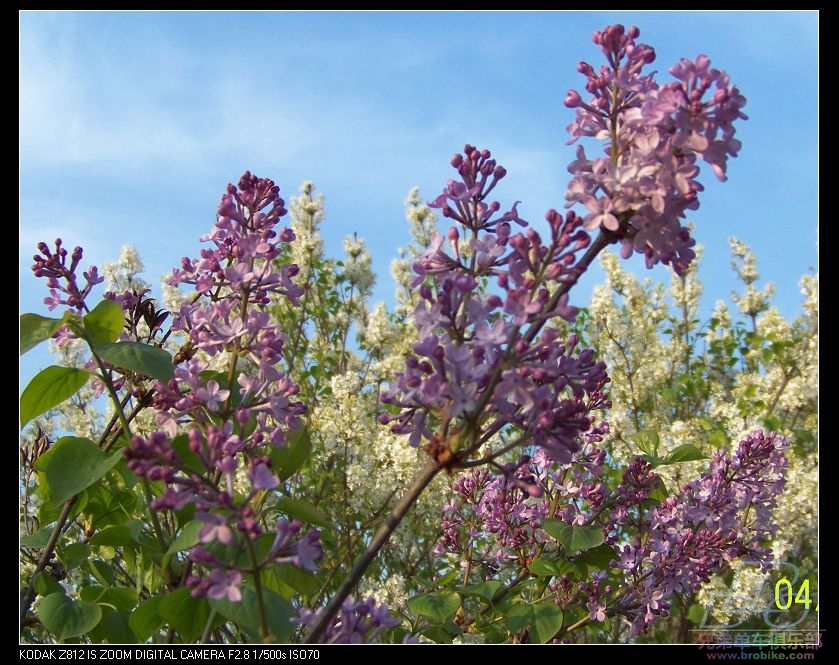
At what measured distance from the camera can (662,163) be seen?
147 cm

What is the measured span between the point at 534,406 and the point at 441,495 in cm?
354

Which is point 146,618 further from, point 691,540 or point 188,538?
point 691,540

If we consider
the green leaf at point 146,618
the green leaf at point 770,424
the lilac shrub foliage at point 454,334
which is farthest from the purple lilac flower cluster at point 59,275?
the green leaf at point 770,424

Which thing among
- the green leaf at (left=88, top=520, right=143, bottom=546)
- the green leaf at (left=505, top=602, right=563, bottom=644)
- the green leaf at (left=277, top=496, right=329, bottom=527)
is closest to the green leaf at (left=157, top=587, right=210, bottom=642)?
the green leaf at (left=277, top=496, right=329, bottom=527)

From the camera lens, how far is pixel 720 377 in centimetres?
759

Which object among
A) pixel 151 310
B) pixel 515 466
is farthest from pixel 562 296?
pixel 151 310

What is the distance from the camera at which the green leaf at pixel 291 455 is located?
1767 millimetres

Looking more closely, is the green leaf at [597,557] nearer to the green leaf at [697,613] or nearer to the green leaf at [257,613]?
the green leaf at [257,613]

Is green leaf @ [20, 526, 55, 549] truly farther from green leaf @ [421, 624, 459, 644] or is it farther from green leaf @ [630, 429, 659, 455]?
green leaf @ [630, 429, 659, 455]

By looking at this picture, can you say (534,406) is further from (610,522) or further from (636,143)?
(610,522)

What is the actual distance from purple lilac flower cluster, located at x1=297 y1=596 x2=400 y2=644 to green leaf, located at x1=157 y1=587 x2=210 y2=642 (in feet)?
0.80

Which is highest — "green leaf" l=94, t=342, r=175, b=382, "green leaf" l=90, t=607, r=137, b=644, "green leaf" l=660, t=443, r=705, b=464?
"green leaf" l=94, t=342, r=175, b=382

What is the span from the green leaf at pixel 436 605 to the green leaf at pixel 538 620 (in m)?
0.18

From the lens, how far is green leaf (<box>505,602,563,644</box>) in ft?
7.34
